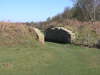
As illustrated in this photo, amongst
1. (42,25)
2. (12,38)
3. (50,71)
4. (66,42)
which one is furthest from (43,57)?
(42,25)

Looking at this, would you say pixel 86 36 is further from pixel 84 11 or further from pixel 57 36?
pixel 84 11

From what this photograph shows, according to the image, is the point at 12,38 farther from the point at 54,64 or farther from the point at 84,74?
the point at 84,74

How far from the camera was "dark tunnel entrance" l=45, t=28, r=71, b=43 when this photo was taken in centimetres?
2495

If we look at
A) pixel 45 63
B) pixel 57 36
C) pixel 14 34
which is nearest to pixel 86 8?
pixel 57 36

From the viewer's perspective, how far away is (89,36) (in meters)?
24.4

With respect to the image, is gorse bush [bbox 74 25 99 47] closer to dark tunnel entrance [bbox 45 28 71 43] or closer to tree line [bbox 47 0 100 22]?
dark tunnel entrance [bbox 45 28 71 43]

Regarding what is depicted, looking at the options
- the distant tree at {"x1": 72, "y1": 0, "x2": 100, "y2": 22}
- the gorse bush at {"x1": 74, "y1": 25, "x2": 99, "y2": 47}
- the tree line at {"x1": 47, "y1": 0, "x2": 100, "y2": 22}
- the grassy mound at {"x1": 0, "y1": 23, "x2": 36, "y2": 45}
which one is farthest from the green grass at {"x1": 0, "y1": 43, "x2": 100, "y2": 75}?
the distant tree at {"x1": 72, "y1": 0, "x2": 100, "y2": 22}

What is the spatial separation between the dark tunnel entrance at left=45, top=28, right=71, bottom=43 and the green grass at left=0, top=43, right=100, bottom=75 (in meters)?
6.85

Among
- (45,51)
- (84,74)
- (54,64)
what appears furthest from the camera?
(45,51)

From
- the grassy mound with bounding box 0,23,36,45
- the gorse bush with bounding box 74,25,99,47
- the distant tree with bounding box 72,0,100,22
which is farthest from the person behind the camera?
the distant tree with bounding box 72,0,100,22

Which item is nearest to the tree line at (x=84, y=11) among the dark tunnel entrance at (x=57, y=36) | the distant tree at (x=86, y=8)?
the distant tree at (x=86, y=8)

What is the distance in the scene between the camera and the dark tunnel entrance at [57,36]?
2495 cm

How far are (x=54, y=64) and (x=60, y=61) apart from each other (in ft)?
2.82

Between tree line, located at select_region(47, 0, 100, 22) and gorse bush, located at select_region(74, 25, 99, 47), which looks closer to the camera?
gorse bush, located at select_region(74, 25, 99, 47)
